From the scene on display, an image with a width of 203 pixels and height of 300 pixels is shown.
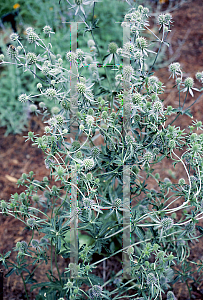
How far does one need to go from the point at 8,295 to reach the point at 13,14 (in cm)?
318

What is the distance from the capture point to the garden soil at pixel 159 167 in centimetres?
208

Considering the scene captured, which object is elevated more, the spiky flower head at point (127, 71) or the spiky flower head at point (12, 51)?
the spiky flower head at point (12, 51)

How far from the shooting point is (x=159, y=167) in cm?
299

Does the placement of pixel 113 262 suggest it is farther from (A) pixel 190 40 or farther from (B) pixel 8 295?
(A) pixel 190 40

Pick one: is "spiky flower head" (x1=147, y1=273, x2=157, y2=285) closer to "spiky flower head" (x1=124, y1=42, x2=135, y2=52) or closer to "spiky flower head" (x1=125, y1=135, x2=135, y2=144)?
"spiky flower head" (x1=125, y1=135, x2=135, y2=144)

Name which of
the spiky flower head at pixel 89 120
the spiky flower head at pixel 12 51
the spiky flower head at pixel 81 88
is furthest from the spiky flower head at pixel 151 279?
the spiky flower head at pixel 12 51

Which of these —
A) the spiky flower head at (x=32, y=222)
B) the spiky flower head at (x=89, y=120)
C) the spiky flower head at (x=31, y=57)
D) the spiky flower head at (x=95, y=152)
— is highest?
the spiky flower head at (x=31, y=57)

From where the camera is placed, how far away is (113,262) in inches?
87.7

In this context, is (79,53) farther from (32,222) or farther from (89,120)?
(32,222)

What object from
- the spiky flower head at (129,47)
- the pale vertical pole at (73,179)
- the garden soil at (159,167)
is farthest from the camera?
the garden soil at (159,167)

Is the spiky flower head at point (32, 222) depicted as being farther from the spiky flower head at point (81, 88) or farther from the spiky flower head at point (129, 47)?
the spiky flower head at point (129, 47)

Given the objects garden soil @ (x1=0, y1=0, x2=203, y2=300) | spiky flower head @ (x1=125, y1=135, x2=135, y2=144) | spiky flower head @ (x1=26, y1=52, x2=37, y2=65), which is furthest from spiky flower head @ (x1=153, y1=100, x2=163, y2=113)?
garden soil @ (x1=0, y1=0, x2=203, y2=300)

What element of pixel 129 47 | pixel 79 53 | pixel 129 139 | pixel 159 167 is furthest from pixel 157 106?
pixel 159 167

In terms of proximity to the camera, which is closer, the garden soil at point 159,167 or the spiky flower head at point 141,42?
the spiky flower head at point 141,42
